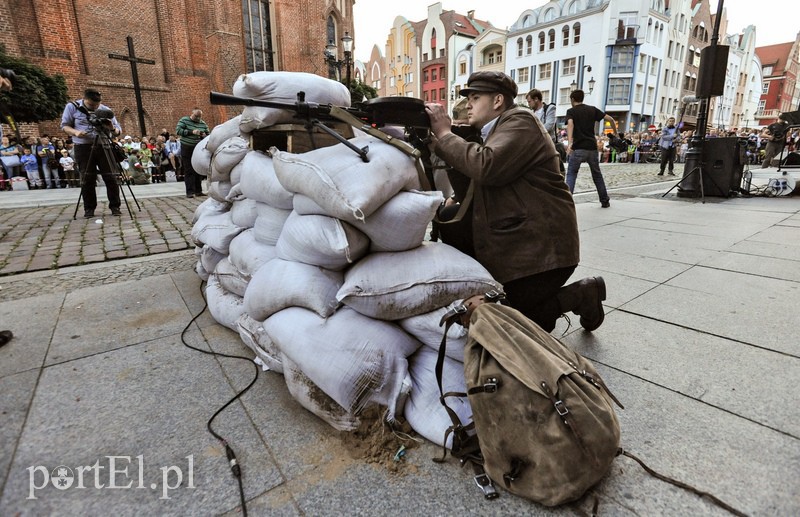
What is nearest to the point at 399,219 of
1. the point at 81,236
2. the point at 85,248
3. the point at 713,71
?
the point at 85,248

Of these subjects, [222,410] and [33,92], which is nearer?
[222,410]

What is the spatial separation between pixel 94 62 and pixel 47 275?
17.6 metres

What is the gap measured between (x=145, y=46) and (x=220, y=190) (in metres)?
18.9

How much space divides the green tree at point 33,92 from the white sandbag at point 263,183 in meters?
14.7

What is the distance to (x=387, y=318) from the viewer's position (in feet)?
5.47

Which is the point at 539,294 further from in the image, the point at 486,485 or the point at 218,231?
the point at 218,231

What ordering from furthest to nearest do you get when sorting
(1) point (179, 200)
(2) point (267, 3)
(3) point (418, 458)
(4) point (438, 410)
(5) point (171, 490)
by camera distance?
(2) point (267, 3) → (1) point (179, 200) → (4) point (438, 410) → (3) point (418, 458) → (5) point (171, 490)

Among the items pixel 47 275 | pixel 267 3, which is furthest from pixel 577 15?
pixel 47 275

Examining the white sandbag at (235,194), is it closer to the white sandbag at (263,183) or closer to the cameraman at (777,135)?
the white sandbag at (263,183)

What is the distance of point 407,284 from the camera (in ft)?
5.39

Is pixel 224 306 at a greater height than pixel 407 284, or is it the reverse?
pixel 407 284

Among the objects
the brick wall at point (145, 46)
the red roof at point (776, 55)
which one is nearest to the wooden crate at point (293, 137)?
the brick wall at point (145, 46)

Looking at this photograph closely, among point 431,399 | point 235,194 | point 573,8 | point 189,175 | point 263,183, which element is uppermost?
point 573,8

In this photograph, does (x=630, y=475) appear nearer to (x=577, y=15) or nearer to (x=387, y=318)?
(x=387, y=318)
